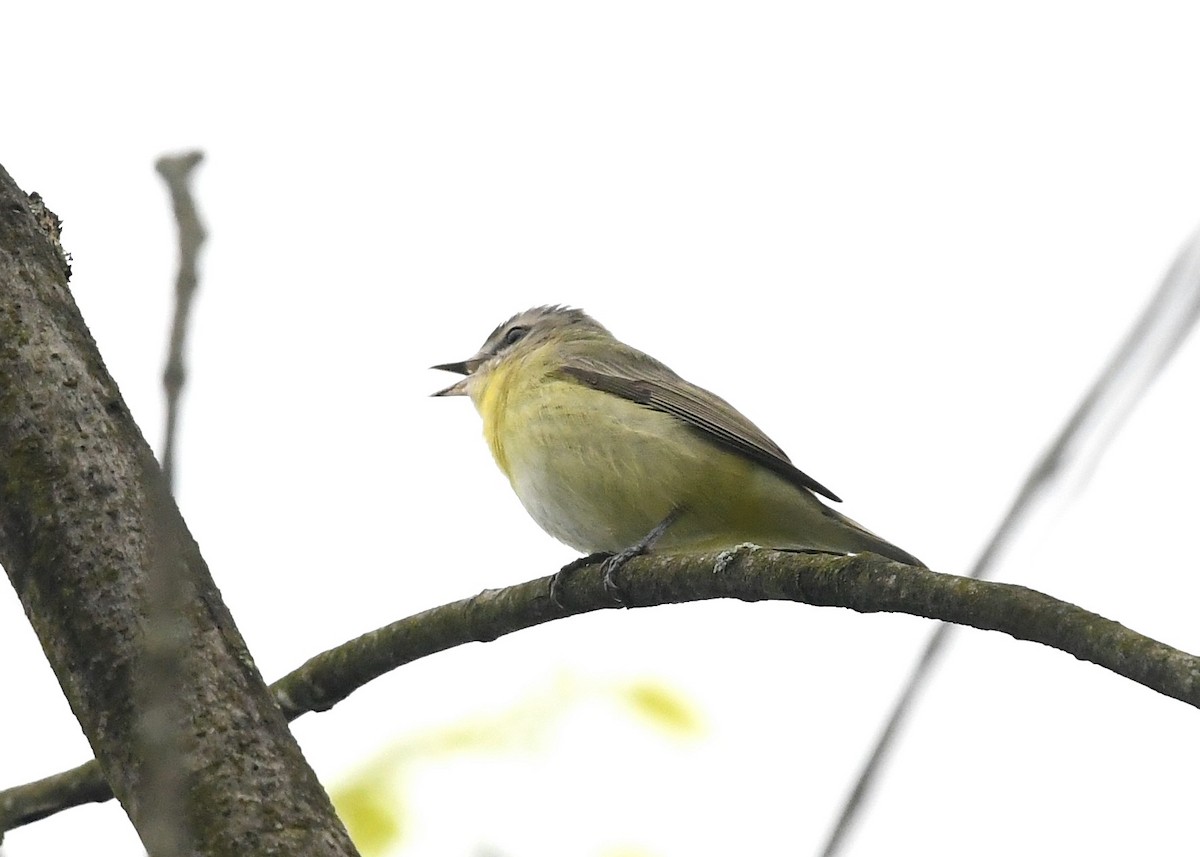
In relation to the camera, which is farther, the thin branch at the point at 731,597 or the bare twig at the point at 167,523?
the thin branch at the point at 731,597

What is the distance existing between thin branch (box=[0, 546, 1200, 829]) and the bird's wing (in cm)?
143

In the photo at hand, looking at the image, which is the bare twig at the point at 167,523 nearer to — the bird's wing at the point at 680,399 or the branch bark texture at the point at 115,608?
the branch bark texture at the point at 115,608

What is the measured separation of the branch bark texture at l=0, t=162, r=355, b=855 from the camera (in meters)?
2.57

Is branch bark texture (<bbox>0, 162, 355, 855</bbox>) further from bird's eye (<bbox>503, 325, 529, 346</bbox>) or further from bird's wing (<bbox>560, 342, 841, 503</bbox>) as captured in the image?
bird's eye (<bbox>503, 325, 529, 346</bbox>)

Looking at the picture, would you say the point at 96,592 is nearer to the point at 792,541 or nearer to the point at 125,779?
the point at 125,779

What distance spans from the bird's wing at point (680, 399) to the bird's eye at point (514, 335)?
1.33 meters

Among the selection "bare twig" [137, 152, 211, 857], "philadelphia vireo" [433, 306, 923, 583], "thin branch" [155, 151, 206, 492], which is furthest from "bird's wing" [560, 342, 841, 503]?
"thin branch" [155, 151, 206, 492]

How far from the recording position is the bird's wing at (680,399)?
5949mm

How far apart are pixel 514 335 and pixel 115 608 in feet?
19.0

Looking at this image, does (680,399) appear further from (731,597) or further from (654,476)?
(731,597)

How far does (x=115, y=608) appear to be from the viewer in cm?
272

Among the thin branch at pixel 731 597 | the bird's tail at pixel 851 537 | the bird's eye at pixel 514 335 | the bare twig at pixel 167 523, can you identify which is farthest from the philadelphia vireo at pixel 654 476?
the bare twig at pixel 167 523

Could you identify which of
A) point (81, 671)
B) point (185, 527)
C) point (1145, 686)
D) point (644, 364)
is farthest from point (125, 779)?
point (644, 364)

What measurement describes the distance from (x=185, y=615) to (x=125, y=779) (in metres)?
0.31
